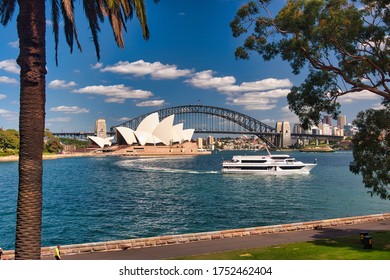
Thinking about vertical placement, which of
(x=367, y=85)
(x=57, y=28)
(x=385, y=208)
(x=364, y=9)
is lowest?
(x=385, y=208)

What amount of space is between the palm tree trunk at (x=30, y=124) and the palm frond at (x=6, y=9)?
83.2 inches

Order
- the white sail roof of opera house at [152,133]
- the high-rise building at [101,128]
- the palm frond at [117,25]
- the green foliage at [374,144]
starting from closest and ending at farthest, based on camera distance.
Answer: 1. the palm frond at [117,25]
2. the green foliage at [374,144]
3. the white sail roof of opera house at [152,133]
4. the high-rise building at [101,128]

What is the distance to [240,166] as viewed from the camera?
7275 centimetres

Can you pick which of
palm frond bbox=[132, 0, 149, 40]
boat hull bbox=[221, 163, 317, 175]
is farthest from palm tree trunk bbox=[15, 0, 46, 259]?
boat hull bbox=[221, 163, 317, 175]

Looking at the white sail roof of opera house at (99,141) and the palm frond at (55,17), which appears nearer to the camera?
the palm frond at (55,17)

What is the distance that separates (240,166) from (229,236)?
188 ft

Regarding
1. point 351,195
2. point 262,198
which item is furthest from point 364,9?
point 351,195

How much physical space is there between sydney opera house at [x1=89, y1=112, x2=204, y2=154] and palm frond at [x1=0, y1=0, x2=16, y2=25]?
146m

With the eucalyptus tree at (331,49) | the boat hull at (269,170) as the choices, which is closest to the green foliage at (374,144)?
the eucalyptus tree at (331,49)

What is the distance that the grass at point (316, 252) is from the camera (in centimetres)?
1171

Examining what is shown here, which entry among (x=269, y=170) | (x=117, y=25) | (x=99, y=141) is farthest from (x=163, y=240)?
(x=99, y=141)

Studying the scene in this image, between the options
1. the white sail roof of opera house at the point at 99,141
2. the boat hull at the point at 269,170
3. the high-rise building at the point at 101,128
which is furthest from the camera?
the high-rise building at the point at 101,128

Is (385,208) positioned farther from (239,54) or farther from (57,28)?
(57,28)

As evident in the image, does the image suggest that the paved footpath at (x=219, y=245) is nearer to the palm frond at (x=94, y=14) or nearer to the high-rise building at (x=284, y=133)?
the palm frond at (x=94, y=14)
